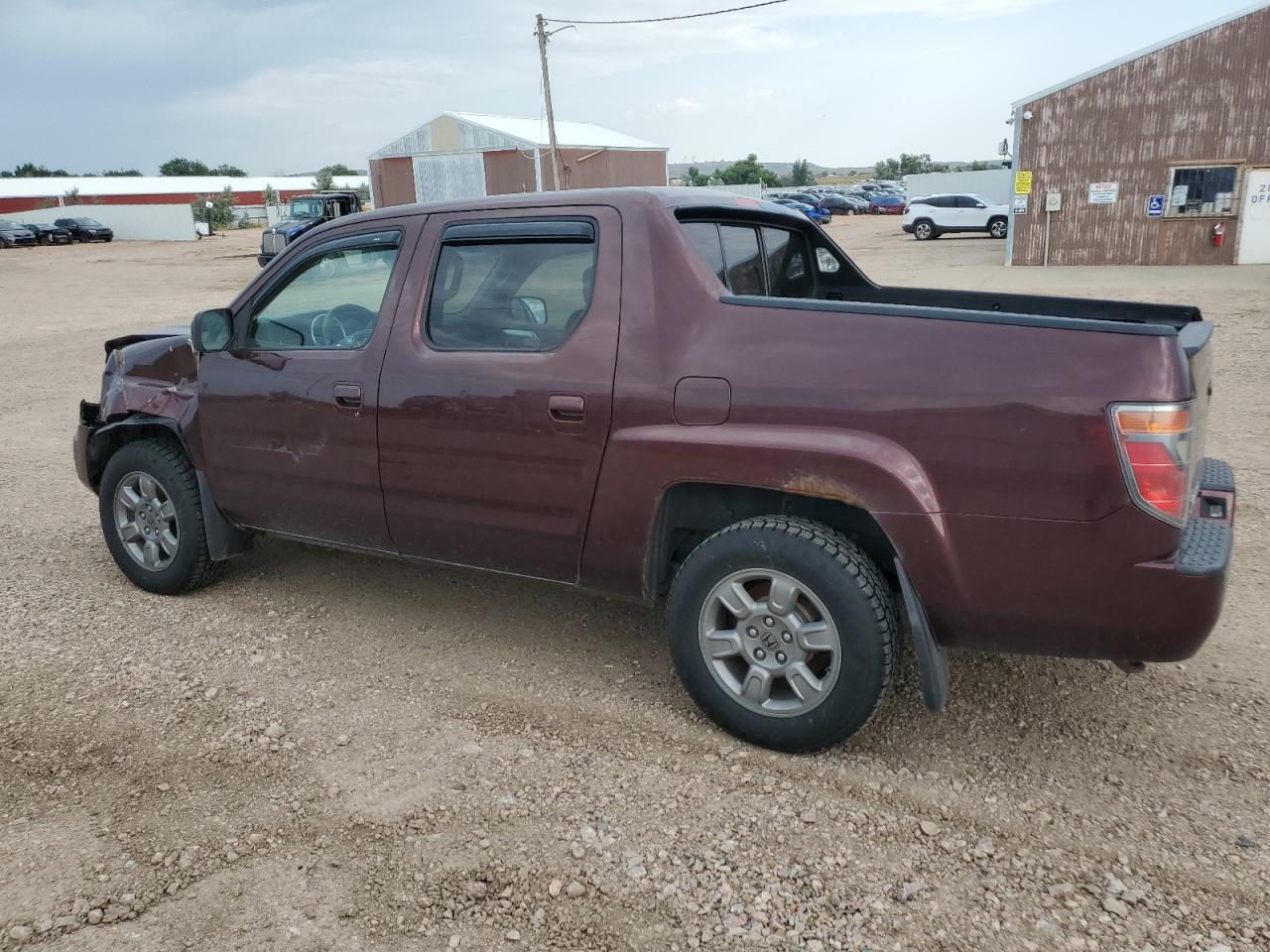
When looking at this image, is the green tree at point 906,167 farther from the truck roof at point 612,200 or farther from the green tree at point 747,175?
the truck roof at point 612,200

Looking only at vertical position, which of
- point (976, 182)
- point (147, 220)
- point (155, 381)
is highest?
point (147, 220)

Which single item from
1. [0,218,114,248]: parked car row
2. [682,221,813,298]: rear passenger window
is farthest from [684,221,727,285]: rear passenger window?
[0,218,114,248]: parked car row

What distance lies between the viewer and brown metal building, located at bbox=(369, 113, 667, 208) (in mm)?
42188

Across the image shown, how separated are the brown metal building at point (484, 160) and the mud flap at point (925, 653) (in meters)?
39.9

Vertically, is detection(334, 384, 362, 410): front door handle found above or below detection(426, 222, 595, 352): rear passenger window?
below

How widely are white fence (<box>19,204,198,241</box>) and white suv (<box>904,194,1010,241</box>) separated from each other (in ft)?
119

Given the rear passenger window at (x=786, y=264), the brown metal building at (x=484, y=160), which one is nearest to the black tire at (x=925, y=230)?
the brown metal building at (x=484, y=160)

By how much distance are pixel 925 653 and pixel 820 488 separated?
588 mm

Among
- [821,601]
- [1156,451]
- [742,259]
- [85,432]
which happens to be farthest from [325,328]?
[1156,451]

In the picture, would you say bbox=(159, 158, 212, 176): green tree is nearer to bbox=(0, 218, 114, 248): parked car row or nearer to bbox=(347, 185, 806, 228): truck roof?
bbox=(0, 218, 114, 248): parked car row

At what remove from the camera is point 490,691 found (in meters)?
3.84

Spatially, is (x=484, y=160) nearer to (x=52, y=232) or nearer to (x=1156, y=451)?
(x=52, y=232)

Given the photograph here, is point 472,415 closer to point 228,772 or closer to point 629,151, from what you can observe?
point 228,772

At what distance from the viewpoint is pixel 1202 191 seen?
22.6 metres
